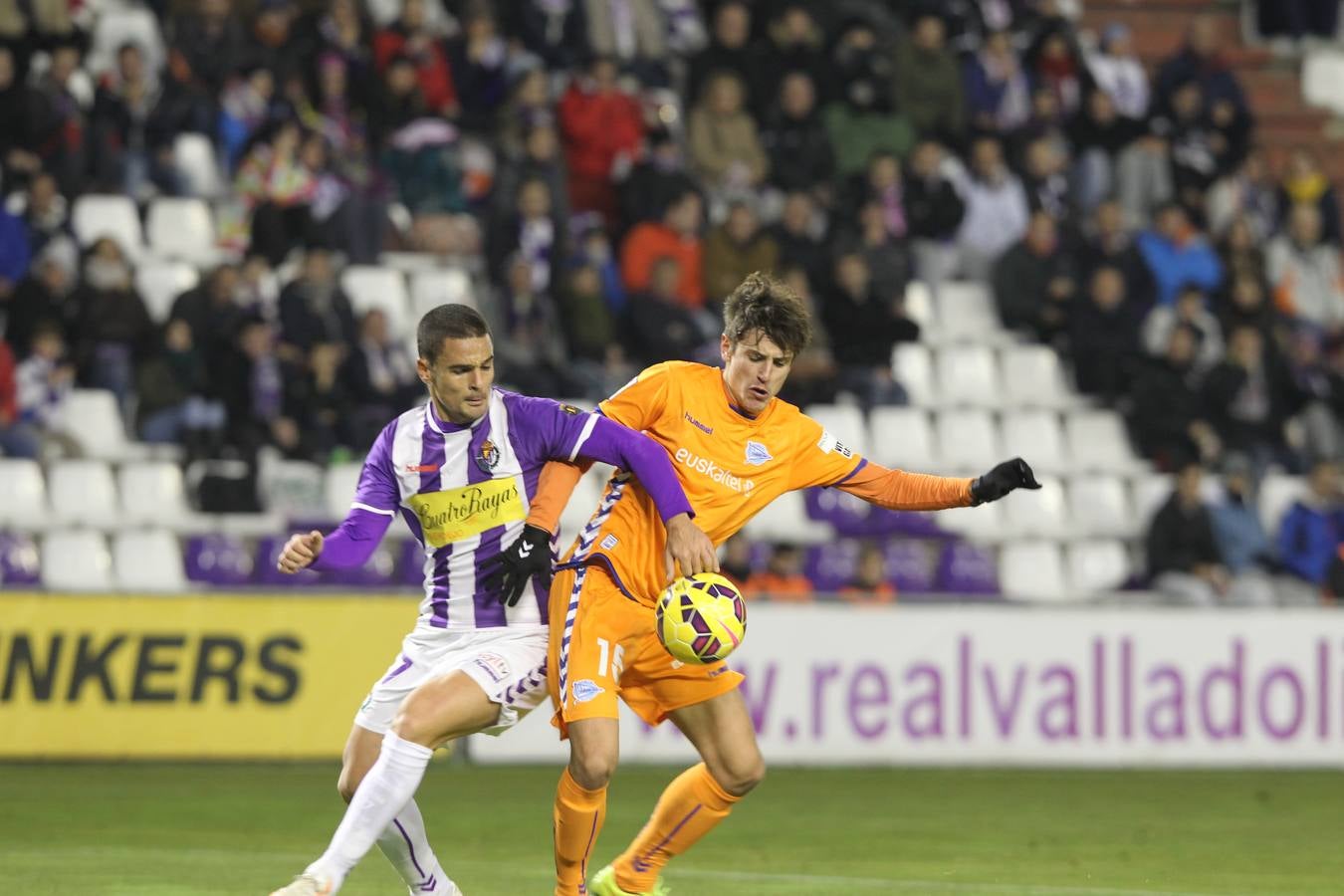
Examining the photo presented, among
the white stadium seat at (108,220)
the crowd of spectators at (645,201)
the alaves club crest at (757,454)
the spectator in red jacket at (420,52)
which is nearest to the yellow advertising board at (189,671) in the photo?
the crowd of spectators at (645,201)

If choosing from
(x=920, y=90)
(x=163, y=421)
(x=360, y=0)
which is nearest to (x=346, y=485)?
(x=163, y=421)

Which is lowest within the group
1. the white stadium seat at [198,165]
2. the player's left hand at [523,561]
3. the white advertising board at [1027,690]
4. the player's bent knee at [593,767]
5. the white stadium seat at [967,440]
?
the white advertising board at [1027,690]

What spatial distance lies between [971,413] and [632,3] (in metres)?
4.83

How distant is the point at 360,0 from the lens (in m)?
18.7

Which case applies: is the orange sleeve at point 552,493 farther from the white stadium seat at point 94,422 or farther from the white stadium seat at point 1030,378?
the white stadium seat at point 1030,378

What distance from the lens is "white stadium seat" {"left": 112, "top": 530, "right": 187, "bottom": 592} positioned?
48.8 feet

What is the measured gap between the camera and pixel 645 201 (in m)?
17.9

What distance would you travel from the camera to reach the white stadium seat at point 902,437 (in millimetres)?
17203

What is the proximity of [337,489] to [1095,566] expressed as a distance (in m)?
5.92

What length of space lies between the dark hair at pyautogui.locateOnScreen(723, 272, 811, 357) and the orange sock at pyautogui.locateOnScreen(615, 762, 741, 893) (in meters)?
1.48

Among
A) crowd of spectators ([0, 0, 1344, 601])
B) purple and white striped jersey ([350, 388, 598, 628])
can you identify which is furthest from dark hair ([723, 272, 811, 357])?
crowd of spectators ([0, 0, 1344, 601])

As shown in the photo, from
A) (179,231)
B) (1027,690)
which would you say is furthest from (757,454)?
(179,231)

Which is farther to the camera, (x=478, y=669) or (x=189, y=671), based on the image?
(x=189, y=671)

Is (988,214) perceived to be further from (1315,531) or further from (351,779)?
(351,779)
